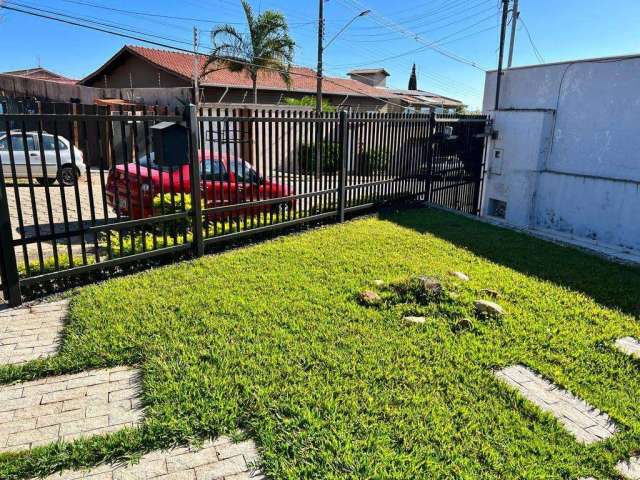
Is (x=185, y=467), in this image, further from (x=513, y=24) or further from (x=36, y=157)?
(x=513, y=24)

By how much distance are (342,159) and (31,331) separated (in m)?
5.14

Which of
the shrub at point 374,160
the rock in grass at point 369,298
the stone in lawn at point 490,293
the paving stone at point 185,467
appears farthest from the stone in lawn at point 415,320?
the shrub at point 374,160

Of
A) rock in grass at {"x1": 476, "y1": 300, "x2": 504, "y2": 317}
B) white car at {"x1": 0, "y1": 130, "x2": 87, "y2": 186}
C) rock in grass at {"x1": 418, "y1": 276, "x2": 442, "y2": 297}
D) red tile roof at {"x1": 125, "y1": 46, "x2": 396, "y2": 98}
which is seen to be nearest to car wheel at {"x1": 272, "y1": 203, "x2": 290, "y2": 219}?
Result: rock in grass at {"x1": 418, "y1": 276, "x2": 442, "y2": 297}

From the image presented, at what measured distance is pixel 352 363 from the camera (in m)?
3.45

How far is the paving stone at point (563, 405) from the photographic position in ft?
9.36

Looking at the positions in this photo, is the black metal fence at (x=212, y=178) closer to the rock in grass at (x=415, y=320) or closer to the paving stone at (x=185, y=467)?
the paving stone at (x=185, y=467)

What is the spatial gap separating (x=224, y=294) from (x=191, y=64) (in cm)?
2381

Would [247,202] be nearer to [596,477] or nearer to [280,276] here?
[280,276]

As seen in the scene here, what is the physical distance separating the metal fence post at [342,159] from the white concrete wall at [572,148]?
4889mm

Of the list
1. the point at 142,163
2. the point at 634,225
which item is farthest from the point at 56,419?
the point at 634,225

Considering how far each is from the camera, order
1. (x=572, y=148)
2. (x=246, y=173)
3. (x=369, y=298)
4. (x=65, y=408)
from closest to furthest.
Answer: (x=65, y=408) < (x=369, y=298) < (x=246, y=173) < (x=572, y=148)

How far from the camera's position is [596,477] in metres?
2.48

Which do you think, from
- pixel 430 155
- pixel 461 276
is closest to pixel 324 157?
pixel 430 155

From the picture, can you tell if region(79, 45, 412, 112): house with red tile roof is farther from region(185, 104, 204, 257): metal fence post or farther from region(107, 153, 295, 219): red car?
region(185, 104, 204, 257): metal fence post
